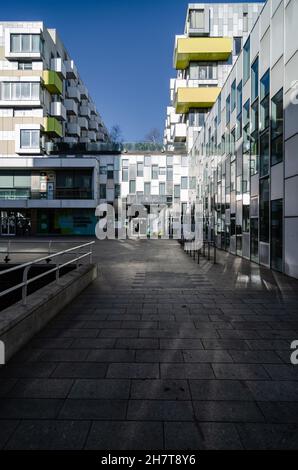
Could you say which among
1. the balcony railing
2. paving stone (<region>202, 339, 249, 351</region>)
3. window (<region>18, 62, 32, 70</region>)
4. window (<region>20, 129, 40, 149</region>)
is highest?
window (<region>18, 62, 32, 70</region>)

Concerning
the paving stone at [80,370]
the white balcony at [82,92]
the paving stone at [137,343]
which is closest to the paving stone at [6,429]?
the paving stone at [80,370]

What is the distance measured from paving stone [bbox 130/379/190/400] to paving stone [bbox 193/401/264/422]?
234mm

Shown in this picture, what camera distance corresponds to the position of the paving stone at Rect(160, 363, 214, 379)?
147 inches

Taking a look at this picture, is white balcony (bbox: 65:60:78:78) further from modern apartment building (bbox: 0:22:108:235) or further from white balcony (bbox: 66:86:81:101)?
modern apartment building (bbox: 0:22:108:235)

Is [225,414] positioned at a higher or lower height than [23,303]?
lower

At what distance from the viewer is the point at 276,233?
11906 millimetres

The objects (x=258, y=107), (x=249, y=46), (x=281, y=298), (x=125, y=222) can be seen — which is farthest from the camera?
(x=125, y=222)

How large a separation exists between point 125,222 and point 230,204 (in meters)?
21.6

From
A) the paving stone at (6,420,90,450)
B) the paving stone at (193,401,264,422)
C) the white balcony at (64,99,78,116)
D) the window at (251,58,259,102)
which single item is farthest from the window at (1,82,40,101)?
the paving stone at (193,401,264,422)

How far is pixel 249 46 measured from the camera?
15125mm

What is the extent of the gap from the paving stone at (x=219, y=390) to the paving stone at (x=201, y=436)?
0.47 m

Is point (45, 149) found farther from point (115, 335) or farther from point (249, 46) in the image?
point (115, 335)

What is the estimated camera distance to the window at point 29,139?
38.0 m

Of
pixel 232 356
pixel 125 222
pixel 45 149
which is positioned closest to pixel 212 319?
pixel 232 356
